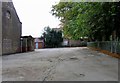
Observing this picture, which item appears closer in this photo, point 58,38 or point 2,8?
point 2,8

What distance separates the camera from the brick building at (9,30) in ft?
108

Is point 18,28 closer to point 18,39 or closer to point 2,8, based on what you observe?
point 18,39

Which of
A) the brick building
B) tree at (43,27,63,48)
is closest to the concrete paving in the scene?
the brick building

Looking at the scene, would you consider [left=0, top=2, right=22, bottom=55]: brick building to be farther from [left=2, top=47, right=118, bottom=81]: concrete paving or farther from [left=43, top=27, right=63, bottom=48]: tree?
[left=43, top=27, right=63, bottom=48]: tree

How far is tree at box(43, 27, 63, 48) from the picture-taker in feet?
243

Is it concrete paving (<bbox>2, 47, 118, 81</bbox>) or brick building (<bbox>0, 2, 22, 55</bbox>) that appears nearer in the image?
concrete paving (<bbox>2, 47, 118, 81</bbox>)

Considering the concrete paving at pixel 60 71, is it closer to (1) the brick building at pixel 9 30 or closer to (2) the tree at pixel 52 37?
(1) the brick building at pixel 9 30

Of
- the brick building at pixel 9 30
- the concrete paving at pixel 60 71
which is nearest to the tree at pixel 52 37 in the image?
the brick building at pixel 9 30

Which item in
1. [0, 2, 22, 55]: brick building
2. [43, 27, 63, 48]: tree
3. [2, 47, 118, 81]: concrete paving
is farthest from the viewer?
[43, 27, 63, 48]: tree

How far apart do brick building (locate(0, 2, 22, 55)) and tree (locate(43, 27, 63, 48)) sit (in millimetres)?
31621

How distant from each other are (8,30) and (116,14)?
1871cm

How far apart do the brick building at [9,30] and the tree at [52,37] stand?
104ft

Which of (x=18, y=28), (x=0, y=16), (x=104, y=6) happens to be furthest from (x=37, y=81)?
(x=18, y=28)

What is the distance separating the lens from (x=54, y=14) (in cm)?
4309
